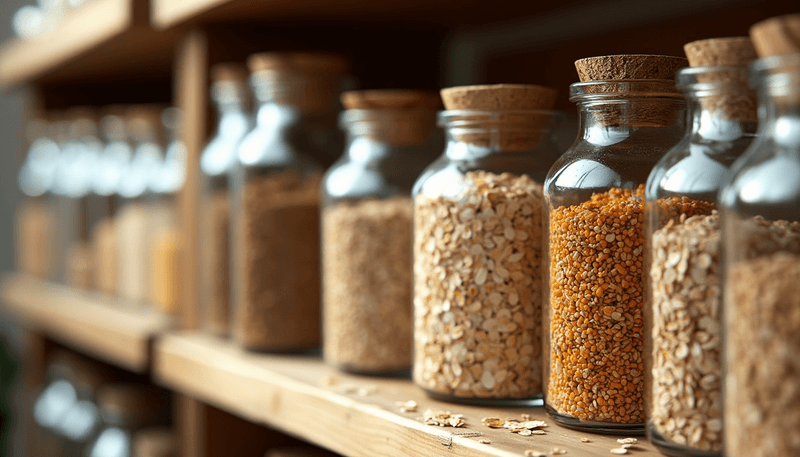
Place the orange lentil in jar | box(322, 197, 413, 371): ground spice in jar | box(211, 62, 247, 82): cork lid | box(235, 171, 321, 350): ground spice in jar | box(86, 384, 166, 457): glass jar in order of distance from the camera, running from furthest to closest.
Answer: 1. box(86, 384, 166, 457): glass jar
2. box(211, 62, 247, 82): cork lid
3. box(235, 171, 321, 350): ground spice in jar
4. box(322, 197, 413, 371): ground spice in jar
5. the orange lentil in jar

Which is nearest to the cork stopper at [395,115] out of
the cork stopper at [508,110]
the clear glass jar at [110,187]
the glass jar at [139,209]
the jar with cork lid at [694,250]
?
the cork stopper at [508,110]

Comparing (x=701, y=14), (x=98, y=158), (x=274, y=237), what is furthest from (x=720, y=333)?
(x=98, y=158)

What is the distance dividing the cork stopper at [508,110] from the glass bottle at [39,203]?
4.54 feet

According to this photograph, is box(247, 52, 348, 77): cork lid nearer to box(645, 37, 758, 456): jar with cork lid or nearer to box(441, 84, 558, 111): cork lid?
box(441, 84, 558, 111): cork lid

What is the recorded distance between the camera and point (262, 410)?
872 mm

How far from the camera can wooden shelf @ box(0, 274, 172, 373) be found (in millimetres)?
1195

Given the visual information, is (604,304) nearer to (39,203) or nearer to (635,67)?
(635,67)

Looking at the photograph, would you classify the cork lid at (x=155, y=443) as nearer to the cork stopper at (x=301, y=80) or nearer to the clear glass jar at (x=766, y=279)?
the cork stopper at (x=301, y=80)

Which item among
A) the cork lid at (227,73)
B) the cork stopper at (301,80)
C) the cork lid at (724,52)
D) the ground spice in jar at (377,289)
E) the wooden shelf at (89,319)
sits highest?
the cork lid at (227,73)

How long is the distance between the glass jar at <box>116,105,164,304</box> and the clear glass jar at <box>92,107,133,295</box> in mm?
30

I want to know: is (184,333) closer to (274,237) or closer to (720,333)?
(274,237)

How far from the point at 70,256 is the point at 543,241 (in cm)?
138

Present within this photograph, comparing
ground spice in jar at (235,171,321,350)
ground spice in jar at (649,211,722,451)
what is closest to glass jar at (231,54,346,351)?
ground spice in jar at (235,171,321,350)

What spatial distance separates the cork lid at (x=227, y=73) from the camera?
107 centimetres
